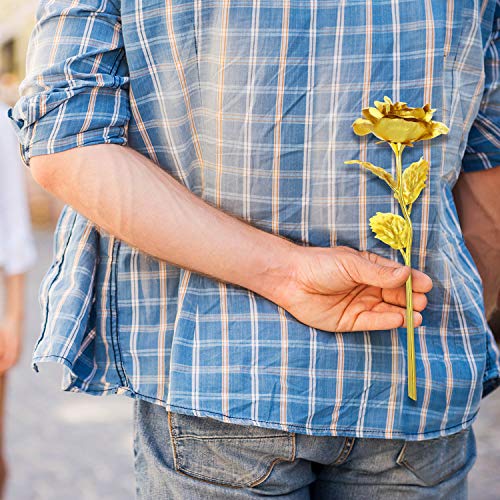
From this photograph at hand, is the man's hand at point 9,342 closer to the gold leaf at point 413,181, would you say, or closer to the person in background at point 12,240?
the person in background at point 12,240

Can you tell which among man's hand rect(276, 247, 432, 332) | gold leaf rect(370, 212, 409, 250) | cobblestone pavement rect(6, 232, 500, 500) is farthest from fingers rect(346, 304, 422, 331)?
cobblestone pavement rect(6, 232, 500, 500)

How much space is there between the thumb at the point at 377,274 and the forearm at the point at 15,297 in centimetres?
155

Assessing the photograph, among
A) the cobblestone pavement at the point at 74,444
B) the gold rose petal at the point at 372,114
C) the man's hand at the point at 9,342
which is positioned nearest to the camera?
the gold rose petal at the point at 372,114

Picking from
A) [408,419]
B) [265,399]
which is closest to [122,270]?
[265,399]

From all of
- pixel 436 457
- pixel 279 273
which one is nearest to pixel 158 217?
pixel 279 273

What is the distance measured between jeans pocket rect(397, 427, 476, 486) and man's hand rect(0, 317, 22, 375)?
4.72ft

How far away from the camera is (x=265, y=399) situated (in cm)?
124

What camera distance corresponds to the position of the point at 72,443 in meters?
4.18

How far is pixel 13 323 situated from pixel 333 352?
146 cm

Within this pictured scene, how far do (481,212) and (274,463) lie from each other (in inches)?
24.4

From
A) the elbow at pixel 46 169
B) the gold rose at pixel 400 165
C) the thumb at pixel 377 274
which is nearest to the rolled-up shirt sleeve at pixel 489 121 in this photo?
the gold rose at pixel 400 165

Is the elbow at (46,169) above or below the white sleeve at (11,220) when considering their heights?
above

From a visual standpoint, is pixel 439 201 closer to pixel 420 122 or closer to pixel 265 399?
pixel 420 122

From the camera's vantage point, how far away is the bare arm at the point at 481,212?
5.10 feet
